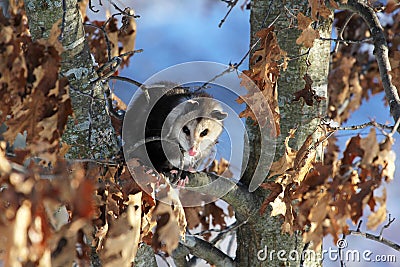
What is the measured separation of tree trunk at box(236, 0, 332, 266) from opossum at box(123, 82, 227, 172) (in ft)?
0.83

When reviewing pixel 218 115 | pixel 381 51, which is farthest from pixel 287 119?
pixel 381 51

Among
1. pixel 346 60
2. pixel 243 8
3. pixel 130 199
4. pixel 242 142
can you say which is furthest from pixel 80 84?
pixel 346 60

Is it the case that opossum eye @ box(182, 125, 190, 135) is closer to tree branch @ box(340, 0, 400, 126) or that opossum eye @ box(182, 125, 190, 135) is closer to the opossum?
the opossum

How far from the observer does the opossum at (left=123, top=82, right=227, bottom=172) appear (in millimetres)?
1858

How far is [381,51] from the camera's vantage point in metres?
1.71

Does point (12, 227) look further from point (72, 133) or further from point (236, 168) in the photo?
point (236, 168)

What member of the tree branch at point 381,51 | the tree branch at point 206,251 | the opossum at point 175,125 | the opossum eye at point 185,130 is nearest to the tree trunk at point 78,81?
the opossum at point 175,125

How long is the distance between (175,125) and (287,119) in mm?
397

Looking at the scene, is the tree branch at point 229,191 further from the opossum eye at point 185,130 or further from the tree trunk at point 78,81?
the tree trunk at point 78,81

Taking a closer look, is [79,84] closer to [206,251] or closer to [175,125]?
[175,125]

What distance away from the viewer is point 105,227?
1.50m

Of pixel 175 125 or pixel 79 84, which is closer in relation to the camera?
pixel 79 84

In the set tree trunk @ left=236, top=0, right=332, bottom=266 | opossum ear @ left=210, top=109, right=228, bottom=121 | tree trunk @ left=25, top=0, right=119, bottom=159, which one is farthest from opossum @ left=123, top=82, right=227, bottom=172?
tree trunk @ left=236, top=0, right=332, bottom=266

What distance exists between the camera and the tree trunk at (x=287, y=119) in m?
2.04
